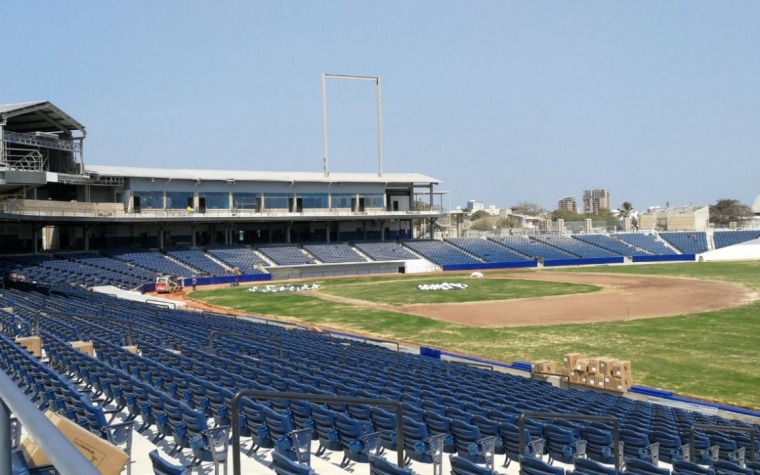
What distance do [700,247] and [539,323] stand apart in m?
68.1

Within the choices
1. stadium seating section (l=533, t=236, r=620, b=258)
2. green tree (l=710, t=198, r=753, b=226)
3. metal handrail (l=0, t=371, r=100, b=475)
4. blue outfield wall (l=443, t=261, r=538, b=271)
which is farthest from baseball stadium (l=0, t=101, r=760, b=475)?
green tree (l=710, t=198, r=753, b=226)

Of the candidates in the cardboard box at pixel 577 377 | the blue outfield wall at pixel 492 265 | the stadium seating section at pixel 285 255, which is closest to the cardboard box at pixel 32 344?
the cardboard box at pixel 577 377

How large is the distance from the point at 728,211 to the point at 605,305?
13018 cm

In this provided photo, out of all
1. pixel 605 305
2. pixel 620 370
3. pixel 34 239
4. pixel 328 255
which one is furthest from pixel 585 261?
pixel 620 370

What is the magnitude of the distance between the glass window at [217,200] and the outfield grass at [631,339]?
24.3 metres

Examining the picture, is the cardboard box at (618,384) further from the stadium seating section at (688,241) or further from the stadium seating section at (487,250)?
the stadium seating section at (688,241)

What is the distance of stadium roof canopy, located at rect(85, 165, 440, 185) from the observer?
7406cm

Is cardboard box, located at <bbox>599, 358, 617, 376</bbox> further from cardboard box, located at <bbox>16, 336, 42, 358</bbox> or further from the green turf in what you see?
the green turf

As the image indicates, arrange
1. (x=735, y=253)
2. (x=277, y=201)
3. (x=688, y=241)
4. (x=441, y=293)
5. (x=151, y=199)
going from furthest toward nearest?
(x=688, y=241), (x=735, y=253), (x=277, y=201), (x=151, y=199), (x=441, y=293)

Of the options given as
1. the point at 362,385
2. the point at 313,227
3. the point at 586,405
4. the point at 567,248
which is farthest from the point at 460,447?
the point at 567,248

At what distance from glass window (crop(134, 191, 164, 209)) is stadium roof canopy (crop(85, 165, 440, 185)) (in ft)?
6.16

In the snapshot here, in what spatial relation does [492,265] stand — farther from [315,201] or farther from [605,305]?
[605,305]

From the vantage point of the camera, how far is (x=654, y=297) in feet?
177

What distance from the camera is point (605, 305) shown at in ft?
163
